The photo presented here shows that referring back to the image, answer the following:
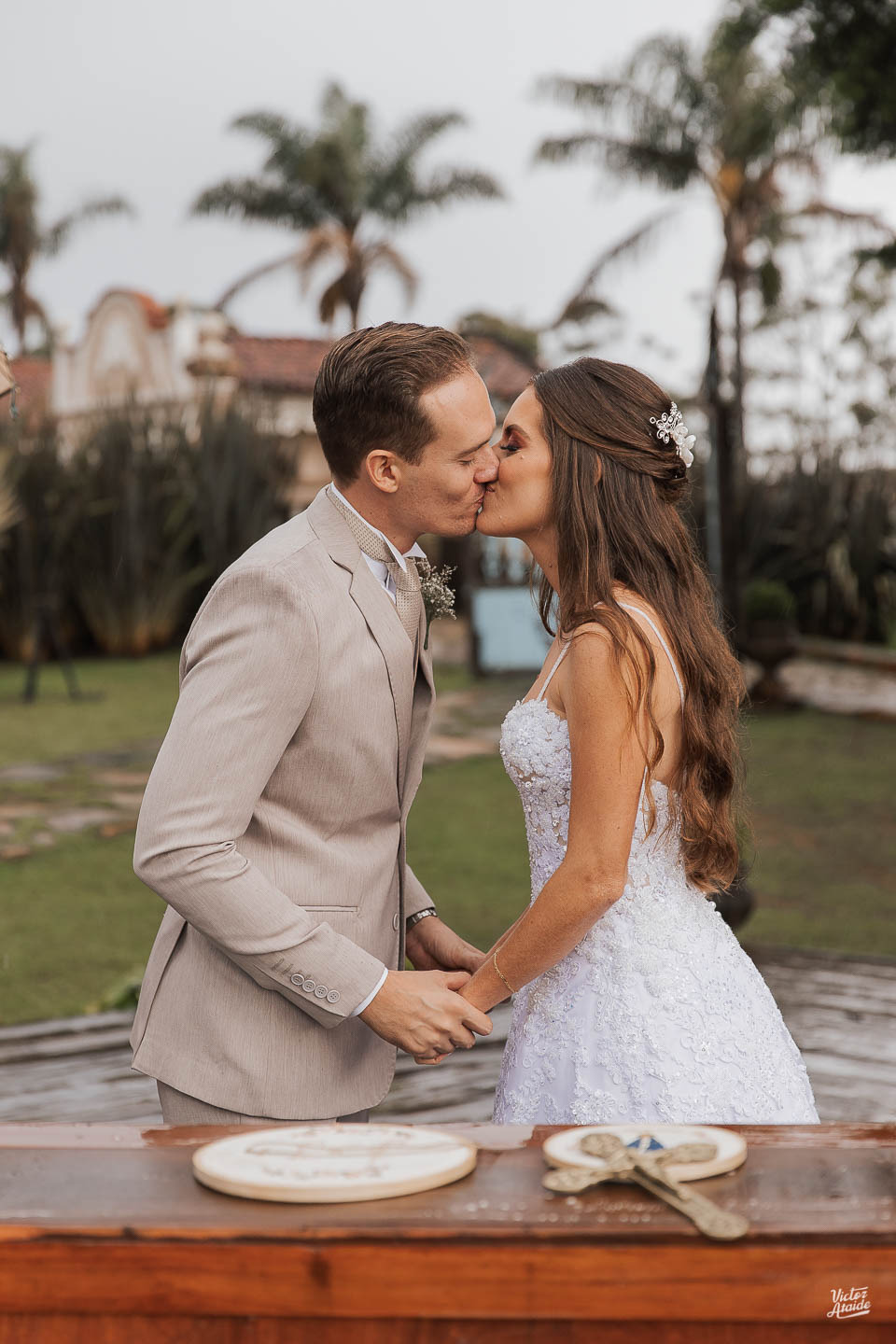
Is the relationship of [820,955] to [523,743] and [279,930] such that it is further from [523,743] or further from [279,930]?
[279,930]

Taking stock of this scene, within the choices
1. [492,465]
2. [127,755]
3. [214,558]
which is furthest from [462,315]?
[492,465]

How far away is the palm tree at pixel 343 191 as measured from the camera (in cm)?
2691

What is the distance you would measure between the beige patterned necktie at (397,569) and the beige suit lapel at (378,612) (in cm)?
→ 2

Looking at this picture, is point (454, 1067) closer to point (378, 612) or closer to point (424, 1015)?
point (424, 1015)

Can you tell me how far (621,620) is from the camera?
85.7 inches

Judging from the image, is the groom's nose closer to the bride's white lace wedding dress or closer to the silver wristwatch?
the bride's white lace wedding dress

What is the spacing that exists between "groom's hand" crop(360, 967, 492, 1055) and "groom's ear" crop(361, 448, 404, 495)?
732 millimetres

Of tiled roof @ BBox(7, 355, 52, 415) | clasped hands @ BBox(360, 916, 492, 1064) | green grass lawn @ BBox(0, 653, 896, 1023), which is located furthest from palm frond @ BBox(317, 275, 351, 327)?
clasped hands @ BBox(360, 916, 492, 1064)

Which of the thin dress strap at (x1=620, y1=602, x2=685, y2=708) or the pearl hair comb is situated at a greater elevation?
the pearl hair comb

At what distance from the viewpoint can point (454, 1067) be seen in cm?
421

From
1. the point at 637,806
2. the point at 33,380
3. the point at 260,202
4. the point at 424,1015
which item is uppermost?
the point at 260,202

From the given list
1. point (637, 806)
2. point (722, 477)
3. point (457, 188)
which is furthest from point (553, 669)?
point (457, 188)

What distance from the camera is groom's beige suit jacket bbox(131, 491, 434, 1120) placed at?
1.90m

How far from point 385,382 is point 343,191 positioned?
26262 millimetres
